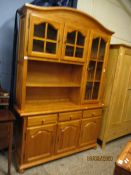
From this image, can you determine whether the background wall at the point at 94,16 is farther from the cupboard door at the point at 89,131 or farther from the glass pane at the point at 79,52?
the cupboard door at the point at 89,131

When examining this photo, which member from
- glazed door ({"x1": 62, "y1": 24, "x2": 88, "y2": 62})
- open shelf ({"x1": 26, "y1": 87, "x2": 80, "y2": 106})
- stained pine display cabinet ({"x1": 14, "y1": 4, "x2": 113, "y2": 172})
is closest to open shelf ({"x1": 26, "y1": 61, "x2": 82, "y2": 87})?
stained pine display cabinet ({"x1": 14, "y1": 4, "x2": 113, "y2": 172})

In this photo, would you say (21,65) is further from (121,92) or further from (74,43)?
(121,92)

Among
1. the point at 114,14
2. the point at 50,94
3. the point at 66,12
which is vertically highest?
the point at 114,14

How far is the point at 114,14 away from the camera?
330cm

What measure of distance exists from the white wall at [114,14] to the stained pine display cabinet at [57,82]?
0.73 meters

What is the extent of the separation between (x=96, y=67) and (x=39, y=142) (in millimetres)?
1345

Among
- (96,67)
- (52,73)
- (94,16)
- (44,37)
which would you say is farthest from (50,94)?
(94,16)

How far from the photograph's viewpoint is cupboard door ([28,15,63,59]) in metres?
1.87

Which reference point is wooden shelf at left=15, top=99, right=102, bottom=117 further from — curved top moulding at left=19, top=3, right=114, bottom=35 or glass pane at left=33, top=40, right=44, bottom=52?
curved top moulding at left=19, top=3, right=114, bottom=35

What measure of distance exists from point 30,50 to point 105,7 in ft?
6.49

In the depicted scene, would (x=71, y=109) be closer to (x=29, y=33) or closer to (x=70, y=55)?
(x=70, y=55)

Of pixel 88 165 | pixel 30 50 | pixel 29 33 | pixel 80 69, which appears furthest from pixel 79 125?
pixel 29 33

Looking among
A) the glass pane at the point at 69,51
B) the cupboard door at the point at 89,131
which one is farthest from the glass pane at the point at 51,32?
Answer: the cupboard door at the point at 89,131

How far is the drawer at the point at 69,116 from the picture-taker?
2.25 metres
